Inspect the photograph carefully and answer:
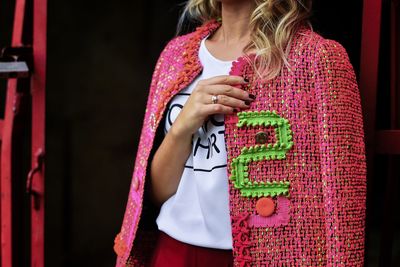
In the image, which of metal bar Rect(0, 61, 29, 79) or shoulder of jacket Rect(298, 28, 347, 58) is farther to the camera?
metal bar Rect(0, 61, 29, 79)

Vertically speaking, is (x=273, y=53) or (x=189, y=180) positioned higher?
(x=273, y=53)

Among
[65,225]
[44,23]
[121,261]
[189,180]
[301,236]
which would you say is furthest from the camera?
[65,225]

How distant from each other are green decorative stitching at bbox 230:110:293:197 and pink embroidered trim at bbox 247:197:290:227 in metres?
0.02

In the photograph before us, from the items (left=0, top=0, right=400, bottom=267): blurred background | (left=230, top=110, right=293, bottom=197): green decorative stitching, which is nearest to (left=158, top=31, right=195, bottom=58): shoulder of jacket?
(left=230, top=110, right=293, bottom=197): green decorative stitching

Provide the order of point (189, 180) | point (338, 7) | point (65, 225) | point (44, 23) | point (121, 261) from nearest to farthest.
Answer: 1. point (189, 180)
2. point (121, 261)
3. point (44, 23)
4. point (338, 7)
5. point (65, 225)

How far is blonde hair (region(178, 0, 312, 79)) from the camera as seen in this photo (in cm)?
168

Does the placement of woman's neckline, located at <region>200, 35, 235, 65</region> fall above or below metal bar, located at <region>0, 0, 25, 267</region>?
above

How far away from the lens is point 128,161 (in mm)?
3977

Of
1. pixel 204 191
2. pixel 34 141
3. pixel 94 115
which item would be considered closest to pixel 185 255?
pixel 204 191

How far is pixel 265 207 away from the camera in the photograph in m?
1.64

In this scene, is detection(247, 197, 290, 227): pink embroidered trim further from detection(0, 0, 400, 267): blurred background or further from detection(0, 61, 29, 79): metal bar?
detection(0, 0, 400, 267): blurred background

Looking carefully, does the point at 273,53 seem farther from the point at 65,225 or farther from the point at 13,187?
the point at 65,225

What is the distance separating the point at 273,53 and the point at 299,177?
13.0 inches

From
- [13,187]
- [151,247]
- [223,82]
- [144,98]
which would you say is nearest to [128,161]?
[144,98]
